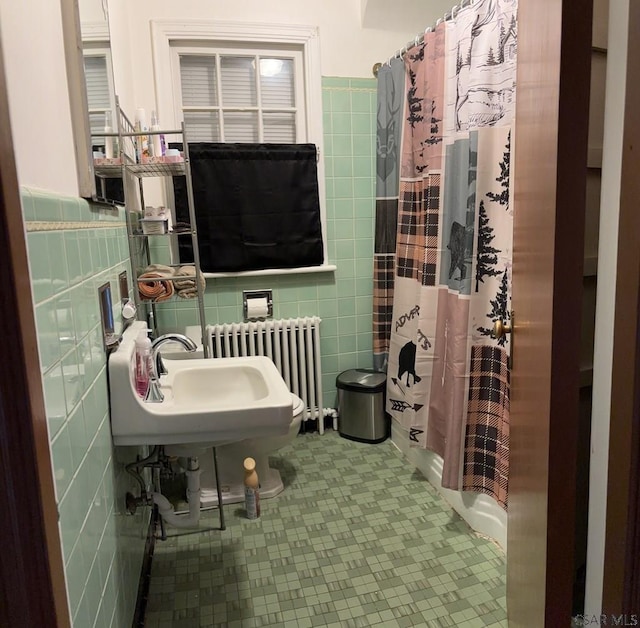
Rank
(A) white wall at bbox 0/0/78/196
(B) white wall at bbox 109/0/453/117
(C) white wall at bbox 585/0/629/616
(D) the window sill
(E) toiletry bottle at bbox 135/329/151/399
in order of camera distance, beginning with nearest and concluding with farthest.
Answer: (A) white wall at bbox 0/0/78/196 → (C) white wall at bbox 585/0/629/616 → (E) toiletry bottle at bbox 135/329/151/399 → (B) white wall at bbox 109/0/453/117 → (D) the window sill

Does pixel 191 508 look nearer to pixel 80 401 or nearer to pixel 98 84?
pixel 80 401

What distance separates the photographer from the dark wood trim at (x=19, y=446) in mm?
623

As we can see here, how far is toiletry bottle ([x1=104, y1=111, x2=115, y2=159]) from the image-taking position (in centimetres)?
157

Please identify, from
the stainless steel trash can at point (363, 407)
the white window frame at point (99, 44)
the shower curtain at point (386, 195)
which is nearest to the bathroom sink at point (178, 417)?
the white window frame at point (99, 44)

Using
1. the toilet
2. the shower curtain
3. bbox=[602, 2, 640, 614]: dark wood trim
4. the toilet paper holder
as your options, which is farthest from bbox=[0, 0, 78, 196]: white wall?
the shower curtain

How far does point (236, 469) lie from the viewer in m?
2.37

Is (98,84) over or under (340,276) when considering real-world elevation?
over

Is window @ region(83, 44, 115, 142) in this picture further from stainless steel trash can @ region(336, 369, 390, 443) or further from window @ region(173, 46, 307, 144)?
stainless steel trash can @ region(336, 369, 390, 443)

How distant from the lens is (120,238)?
1729 mm

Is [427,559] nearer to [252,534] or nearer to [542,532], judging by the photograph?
[252,534]

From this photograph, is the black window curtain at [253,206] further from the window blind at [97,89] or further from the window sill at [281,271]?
the window blind at [97,89]

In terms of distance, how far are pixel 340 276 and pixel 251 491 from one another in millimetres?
1374

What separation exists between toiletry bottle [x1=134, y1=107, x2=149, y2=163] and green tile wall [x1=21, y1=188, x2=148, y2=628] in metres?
0.77

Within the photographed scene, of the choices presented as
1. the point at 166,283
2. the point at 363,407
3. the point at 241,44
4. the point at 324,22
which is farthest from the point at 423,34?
the point at 363,407
